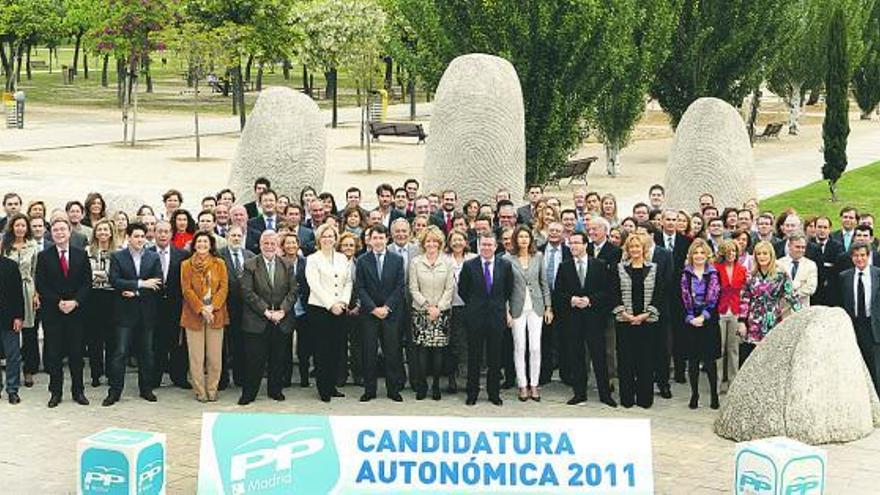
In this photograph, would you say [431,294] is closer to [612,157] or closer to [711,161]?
[711,161]

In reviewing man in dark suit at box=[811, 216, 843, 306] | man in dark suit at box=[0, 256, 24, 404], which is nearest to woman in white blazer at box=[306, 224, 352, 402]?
man in dark suit at box=[0, 256, 24, 404]

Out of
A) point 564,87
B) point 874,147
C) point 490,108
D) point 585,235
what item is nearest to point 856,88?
point 874,147

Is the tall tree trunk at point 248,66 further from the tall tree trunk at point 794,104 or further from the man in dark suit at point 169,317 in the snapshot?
the man in dark suit at point 169,317

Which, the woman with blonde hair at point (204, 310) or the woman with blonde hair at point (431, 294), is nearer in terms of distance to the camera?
the woman with blonde hair at point (204, 310)

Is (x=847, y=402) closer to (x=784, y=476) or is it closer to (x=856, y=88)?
(x=784, y=476)

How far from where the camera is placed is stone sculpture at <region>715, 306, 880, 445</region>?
40.8 feet

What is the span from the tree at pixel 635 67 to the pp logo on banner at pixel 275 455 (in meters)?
22.7

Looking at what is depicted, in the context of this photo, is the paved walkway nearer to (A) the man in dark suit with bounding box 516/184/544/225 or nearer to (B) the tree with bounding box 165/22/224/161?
(A) the man in dark suit with bounding box 516/184/544/225

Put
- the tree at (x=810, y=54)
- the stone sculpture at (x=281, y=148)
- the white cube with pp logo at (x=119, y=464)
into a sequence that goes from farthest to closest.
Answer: the tree at (x=810, y=54)
the stone sculpture at (x=281, y=148)
the white cube with pp logo at (x=119, y=464)

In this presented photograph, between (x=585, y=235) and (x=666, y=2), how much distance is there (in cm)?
2266

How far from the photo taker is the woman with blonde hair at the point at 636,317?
542 inches

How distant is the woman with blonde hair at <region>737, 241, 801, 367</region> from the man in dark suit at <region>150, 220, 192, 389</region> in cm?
591

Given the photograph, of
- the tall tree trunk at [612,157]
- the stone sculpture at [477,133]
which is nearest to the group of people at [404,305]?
the stone sculpture at [477,133]

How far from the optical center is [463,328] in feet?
47.5
